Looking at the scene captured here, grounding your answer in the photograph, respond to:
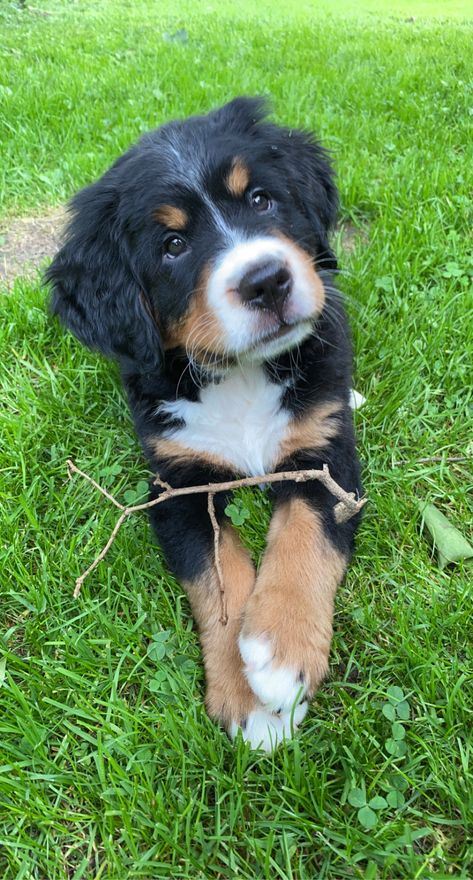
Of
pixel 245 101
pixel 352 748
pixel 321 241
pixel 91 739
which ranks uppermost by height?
pixel 245 101

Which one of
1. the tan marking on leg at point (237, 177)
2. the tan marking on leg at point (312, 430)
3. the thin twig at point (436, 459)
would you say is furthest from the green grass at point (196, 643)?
the tan marking on leg at point (237, 177)

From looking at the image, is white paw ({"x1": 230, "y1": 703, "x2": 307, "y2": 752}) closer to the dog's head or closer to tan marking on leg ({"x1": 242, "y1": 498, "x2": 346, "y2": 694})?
tan marking on leg ({"x1": 242, "y1": 498, "x2": 346, "y2": 694})

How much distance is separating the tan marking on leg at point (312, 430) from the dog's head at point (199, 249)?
0.29 m

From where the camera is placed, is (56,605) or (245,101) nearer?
(56,605)

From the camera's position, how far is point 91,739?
5.22 ft

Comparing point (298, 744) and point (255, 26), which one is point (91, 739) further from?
point (255, 26)

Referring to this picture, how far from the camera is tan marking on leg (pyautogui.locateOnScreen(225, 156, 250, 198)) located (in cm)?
195

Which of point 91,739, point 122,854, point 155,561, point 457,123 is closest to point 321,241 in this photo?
point 155,561

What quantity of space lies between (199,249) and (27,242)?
225 centimetres

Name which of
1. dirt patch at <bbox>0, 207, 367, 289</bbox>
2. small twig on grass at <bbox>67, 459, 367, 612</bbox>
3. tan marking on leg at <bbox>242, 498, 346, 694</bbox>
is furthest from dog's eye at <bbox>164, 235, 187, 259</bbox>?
dirt patch at <bbox>0, 207, 367, 289</bbox>

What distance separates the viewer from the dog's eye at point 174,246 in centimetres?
196

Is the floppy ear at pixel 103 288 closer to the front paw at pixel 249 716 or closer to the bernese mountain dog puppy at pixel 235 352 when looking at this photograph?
the bernese mountain dog puppy at pixel 235 352

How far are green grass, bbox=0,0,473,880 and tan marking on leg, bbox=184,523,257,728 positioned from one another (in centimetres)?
6

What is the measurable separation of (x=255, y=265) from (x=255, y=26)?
8783mm
